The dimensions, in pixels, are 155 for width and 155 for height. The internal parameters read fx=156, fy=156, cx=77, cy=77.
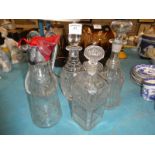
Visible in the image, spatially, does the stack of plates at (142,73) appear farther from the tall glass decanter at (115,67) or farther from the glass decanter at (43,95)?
the glass decanter at (43,95)

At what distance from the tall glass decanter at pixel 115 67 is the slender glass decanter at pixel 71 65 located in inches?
4.2

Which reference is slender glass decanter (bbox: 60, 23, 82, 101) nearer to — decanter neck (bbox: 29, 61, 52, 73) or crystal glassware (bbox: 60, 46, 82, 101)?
crystal glassware (bbox: 60, 46, 82, 101)

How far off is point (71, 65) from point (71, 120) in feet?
0.61

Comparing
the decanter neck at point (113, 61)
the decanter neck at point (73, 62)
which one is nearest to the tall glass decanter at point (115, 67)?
the decanter neck at point (113, 61)

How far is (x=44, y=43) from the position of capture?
36 cm

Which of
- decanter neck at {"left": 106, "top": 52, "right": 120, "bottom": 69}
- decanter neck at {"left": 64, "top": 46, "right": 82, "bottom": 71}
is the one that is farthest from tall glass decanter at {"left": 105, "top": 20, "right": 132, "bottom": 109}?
decanter neck at {"left": 64, "top": 46, "right": 82, "bottom": 71}

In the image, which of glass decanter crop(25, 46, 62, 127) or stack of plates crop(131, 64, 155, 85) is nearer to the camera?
glass decanter crop(25, 46, 62, 127)

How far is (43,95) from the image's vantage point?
460mm

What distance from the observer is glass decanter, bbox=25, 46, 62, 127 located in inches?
17.1

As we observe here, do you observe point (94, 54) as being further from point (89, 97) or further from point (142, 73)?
point (142, 73)

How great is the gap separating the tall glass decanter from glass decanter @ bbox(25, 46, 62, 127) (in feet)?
0.58

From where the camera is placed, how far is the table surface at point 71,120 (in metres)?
0.45
